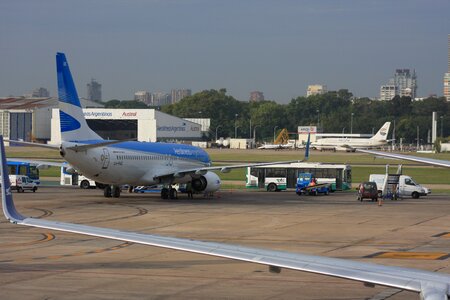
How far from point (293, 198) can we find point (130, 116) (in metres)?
89.6

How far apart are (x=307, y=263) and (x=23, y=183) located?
59.3 metres

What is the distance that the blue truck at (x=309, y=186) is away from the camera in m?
71.4

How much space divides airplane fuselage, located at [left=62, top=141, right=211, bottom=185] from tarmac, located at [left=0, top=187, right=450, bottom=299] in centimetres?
192

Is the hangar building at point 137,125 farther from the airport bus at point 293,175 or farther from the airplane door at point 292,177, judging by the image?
the airplane door at point 292,177

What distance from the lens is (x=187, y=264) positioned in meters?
27.9

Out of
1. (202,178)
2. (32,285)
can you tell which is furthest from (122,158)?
(32,285)

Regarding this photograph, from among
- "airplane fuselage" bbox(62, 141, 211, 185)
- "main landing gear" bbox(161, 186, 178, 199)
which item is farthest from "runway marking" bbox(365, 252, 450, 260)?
"main landing gear" bbox(161, 186, 178, 199)

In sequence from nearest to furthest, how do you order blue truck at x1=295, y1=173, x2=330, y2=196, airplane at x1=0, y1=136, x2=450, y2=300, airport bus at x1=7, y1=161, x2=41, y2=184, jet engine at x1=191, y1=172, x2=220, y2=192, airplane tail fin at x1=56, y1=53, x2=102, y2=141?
airplane at x1=0, y1=136, x2=450, y2=300 → airplane tail fin at x1=56, y1=53, x2=102, y2=141 → jet engine at x1=191, y1=172, x2=220, y2=192 → blue truck at x1=295, y1=173, x2=330, y2=196 → airport bus at x1=7, y1=161, x2=41, y2=184

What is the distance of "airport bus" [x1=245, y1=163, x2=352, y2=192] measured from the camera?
7681 centimetres

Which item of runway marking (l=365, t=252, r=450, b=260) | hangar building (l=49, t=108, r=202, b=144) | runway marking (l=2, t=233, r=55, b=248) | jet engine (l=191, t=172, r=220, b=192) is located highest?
hangar building (l=49, t=108, r=202, b=144)

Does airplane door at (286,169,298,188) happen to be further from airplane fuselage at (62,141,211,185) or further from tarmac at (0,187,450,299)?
tarmac at (0,187,450,299)

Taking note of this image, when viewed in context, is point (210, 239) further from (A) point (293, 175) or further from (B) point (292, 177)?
(B) point (292, 177)

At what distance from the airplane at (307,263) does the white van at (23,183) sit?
56.4m

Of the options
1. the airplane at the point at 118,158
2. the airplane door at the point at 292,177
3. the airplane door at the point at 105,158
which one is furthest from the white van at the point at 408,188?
the airplane door at the point at 105,158
